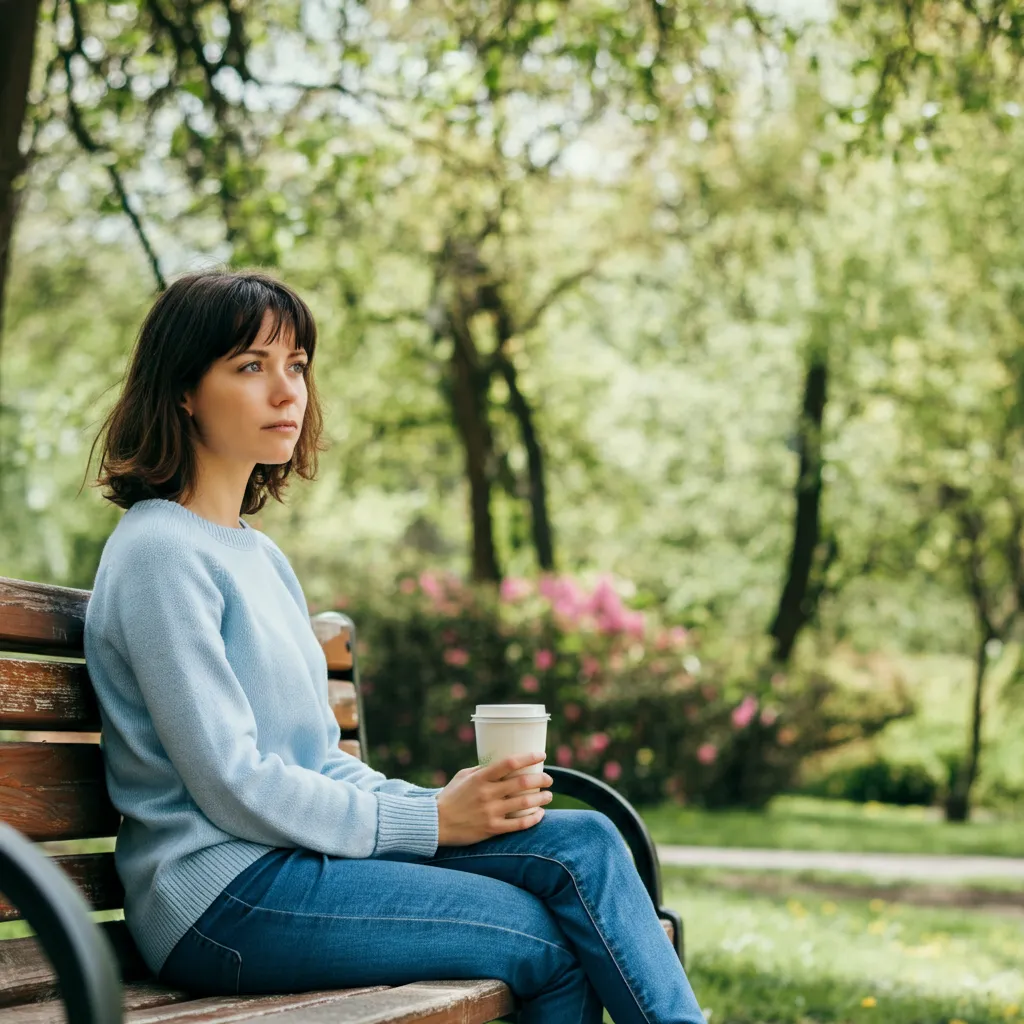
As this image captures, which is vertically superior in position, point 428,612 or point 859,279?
point 859,279

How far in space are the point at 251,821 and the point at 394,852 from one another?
0.28 meters

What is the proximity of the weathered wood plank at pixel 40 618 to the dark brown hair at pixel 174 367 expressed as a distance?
207mm

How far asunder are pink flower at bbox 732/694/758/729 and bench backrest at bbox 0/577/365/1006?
1048cm

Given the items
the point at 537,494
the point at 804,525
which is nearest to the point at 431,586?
the point at 537,494

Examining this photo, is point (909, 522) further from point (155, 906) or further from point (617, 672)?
point (155, 906)

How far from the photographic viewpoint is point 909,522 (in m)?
18.5

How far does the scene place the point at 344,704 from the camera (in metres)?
3.38

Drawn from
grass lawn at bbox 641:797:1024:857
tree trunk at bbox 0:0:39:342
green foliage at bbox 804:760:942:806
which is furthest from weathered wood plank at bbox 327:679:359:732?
green foliage at bbox 804:760:942:806

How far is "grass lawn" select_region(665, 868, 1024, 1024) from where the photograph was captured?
4672mm

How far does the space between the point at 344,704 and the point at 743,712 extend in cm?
969

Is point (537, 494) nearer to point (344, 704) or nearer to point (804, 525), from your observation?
point (804, 525)

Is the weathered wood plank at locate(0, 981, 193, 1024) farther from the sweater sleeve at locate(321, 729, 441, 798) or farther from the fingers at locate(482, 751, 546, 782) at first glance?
A: the fingers at locate(482, 751, 546, 782)

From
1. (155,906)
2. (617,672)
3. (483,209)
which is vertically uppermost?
(483,209)

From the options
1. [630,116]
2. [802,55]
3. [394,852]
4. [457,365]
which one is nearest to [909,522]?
[457,365]
